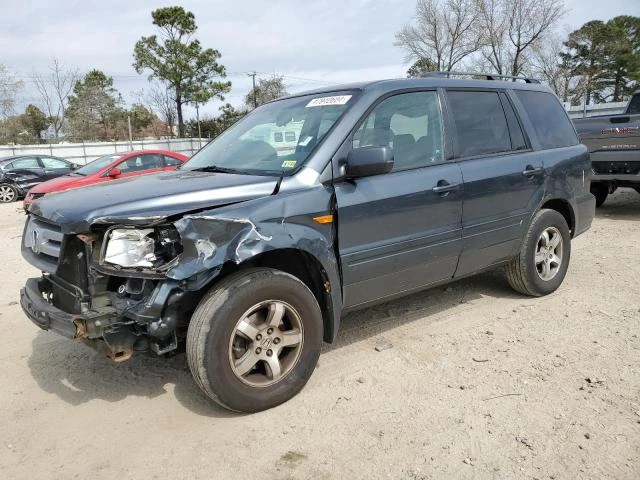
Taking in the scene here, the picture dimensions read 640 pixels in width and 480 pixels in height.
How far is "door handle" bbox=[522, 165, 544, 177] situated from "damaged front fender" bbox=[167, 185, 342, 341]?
2002 mm

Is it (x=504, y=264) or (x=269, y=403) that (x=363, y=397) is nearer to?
(x=269, y=403)

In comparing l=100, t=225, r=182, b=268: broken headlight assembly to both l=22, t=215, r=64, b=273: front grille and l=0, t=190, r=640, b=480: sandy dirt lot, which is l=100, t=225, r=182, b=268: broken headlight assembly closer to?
l=22, t=215, r=64, b=273: front grille

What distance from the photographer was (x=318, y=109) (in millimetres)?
3615

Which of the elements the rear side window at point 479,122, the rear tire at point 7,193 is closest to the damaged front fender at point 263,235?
the rear side window at point 479,122

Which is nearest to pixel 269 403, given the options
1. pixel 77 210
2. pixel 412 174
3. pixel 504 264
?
pixel 77 210

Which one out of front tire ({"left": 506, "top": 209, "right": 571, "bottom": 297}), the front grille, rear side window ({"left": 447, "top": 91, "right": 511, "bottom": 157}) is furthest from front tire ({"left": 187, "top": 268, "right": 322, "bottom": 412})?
front tire ({"left": 506, "top": 209, "right": 571, "bottom": 297})

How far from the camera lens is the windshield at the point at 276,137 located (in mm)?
3328

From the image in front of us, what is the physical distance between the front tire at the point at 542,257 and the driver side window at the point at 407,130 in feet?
4.47

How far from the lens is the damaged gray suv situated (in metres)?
2.72

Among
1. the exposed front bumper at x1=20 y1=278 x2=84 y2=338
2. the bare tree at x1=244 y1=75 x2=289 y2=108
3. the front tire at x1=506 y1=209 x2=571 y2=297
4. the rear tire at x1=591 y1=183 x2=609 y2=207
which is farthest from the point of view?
the bare tree at x1=244 y1=75 x2=289 y2=108

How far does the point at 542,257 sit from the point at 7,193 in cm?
1531

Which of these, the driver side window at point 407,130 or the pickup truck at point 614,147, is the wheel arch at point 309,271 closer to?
the driver side window at point 407,130

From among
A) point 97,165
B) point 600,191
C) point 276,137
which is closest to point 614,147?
point 600,191

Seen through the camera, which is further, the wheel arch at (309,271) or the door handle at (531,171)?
the door handle at (531,171)
